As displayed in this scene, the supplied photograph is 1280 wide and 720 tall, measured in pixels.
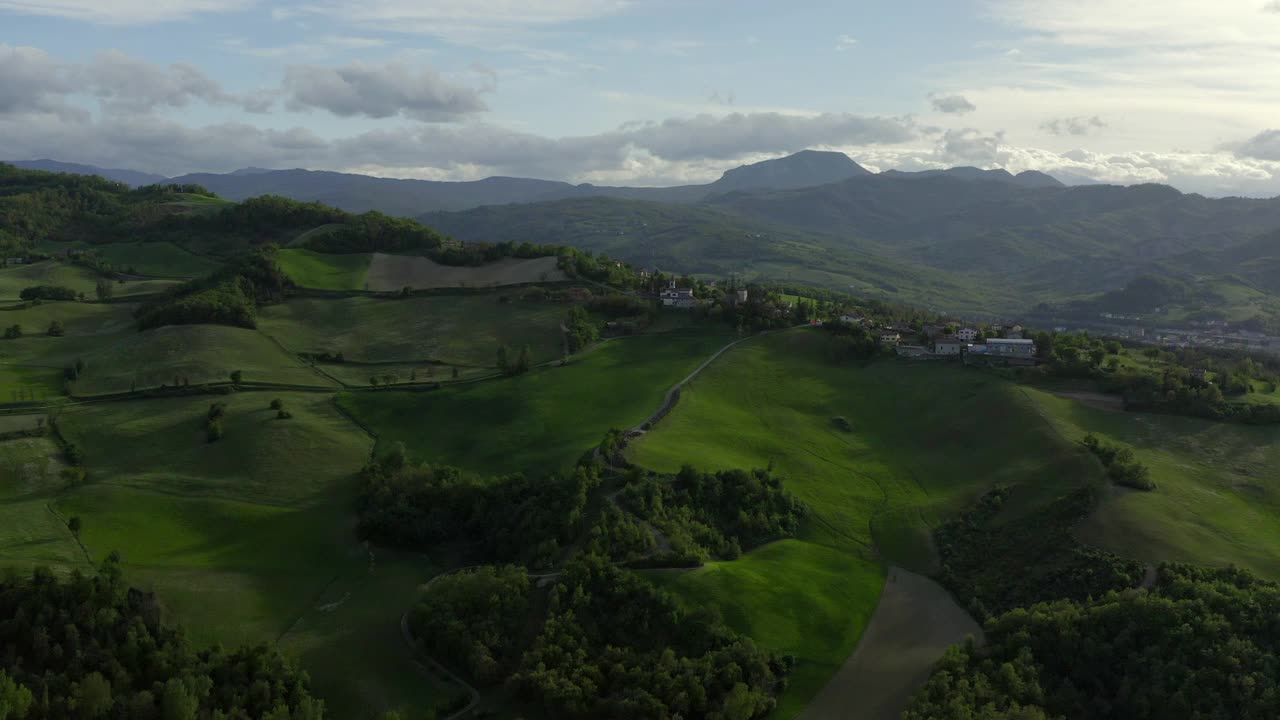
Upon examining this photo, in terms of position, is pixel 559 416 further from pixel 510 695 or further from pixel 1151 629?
pixel 1151 629

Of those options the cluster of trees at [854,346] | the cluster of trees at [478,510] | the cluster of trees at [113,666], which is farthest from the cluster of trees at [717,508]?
the cluster of trees at [854,346]

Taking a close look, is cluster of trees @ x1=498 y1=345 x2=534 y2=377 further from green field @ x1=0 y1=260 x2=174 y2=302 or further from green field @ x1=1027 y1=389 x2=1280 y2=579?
green field @ x1=0 y1=260 x2=174 y2=302

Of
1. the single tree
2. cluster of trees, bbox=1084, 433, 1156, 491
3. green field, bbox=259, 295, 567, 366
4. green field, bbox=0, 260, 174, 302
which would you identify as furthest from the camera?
green field, bbox=0, 260, 174, 302

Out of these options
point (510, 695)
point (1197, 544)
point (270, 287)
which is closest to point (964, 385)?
point (1197, 544)

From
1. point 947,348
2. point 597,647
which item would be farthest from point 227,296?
point 947,348

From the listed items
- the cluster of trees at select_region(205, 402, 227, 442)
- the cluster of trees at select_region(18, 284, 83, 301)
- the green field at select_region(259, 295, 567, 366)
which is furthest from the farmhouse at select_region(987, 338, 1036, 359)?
the cluster of trees at select_region(18, 284, 83, 301)

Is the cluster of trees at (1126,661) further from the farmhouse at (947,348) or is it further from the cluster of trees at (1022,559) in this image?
the farmhouse at (947,348)

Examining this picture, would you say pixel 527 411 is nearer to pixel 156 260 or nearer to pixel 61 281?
pixel 61 281
